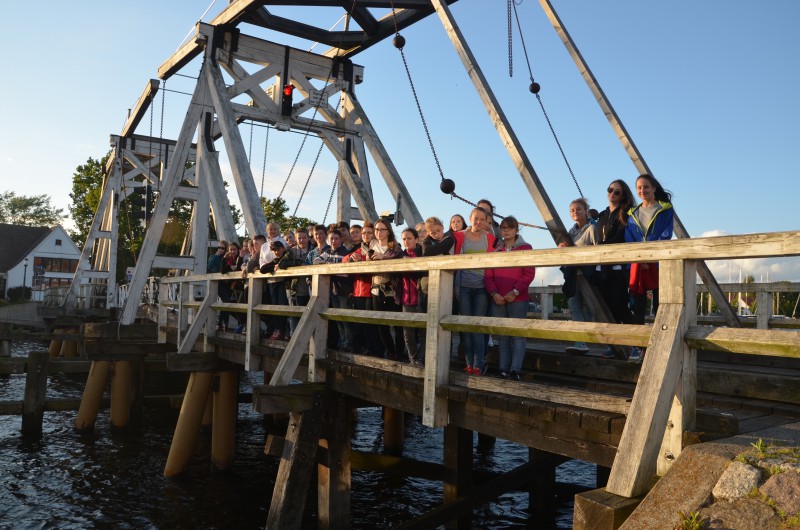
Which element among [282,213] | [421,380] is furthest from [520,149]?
[282,213]

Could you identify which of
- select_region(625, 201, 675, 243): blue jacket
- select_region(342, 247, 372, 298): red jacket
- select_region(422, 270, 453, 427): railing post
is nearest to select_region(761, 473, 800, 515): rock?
select_region(422, 270, 453, 427): railing post

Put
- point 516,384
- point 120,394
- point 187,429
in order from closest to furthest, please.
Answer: point 516,384
point 187,429
point 120,394

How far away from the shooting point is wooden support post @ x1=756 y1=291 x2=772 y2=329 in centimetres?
962

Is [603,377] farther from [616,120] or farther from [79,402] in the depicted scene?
[79,402]

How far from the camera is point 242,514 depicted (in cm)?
905

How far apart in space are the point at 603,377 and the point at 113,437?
10.9 metres

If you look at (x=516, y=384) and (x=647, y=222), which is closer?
(x=516, y=384)

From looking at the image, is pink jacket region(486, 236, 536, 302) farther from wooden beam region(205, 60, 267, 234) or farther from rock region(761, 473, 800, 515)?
wooden beam region(205, 60, 267, 234)

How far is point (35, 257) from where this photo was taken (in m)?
60.4

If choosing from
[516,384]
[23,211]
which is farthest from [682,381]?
[23,211]

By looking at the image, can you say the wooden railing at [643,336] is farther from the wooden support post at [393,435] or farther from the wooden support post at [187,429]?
the wooden support post at [393,435]

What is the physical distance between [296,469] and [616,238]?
11.8 feet

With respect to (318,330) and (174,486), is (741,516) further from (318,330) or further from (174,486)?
(174,486)

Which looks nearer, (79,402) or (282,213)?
(79,402)
